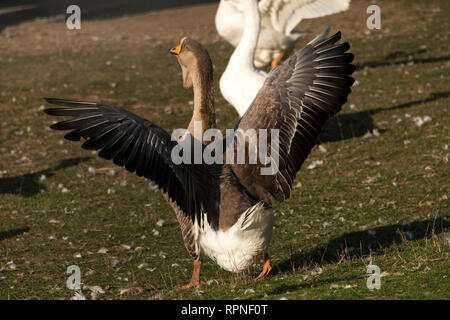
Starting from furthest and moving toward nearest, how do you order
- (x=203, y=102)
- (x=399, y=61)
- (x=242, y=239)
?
(x=399, y=61)
(x=203, y=102)
(x=242, y=239)

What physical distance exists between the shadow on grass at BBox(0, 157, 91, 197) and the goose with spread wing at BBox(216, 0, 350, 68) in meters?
4.91

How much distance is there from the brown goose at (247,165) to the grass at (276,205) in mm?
505

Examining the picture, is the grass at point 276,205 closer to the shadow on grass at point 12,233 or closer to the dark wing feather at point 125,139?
the shadow on grass at point 12,233

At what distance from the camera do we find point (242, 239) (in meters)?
6.58

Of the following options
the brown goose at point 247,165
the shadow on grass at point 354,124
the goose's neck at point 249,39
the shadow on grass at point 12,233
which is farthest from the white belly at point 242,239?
the shadow on grass at point 354,124

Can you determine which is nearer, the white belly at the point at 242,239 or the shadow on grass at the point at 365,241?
the white belly at the point at 242,239

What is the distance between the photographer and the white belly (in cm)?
645

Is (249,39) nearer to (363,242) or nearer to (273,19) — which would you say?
(273,19)

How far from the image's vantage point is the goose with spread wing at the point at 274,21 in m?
15.3

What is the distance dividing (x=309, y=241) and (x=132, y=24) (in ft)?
63.5

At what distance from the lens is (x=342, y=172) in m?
11.9

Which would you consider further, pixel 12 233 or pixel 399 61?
pixel 399 61

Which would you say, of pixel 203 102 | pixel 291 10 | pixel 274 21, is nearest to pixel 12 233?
pixel 203 102

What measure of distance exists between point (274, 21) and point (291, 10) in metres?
0.49
